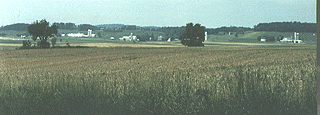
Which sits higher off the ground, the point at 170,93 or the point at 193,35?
the point at 193,35

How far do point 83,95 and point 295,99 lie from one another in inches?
247

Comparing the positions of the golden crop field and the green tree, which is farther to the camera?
the green tree

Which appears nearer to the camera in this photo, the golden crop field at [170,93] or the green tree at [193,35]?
the golden crop field at [170,93]

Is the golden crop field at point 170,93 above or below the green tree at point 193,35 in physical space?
below

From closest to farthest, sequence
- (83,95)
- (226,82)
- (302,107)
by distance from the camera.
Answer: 1. (302,107)
2. (226,82)
3. (83,95)

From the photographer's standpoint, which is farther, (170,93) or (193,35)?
(193,35)

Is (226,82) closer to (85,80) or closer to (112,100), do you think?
(112,100)

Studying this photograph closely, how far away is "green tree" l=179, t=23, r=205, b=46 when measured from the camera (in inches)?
3440

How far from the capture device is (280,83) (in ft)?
29.9

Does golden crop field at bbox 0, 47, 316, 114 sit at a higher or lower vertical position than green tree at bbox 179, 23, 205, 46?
lower

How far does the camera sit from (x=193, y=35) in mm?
89812

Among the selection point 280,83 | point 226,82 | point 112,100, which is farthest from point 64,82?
point 280,83

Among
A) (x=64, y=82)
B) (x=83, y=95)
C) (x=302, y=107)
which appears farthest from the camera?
(x=64, y=82)

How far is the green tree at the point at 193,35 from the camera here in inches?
3440
